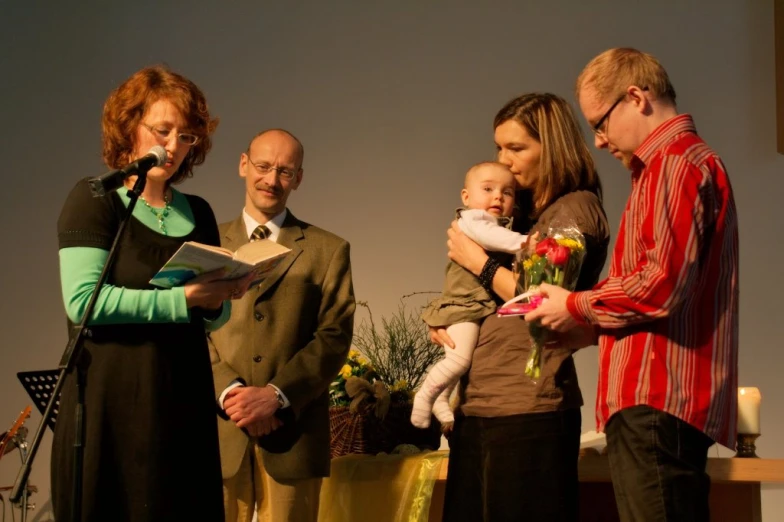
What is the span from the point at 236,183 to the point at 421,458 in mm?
2152

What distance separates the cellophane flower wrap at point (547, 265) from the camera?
2.15 m

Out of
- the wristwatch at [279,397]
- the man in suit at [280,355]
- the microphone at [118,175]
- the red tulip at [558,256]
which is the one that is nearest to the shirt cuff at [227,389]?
the man in suit at [280,355]

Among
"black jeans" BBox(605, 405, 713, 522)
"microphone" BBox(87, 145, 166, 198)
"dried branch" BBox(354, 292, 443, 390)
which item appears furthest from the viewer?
"dried branch" BBox(354, 292, 443, 390)

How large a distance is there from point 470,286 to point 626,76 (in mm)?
731

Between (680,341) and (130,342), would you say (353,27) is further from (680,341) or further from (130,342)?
(680,341)

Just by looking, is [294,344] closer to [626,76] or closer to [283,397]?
[283,397]

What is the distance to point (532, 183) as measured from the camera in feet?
8.57

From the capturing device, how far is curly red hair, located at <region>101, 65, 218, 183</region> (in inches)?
94.3

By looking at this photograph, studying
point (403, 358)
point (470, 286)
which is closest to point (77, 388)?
point (470, 286)

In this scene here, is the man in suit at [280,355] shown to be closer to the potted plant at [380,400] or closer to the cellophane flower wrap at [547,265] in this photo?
the potted plant at [380,400]

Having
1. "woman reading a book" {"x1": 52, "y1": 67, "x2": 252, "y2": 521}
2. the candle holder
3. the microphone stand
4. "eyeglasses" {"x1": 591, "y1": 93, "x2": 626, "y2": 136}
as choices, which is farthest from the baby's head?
the candle holder

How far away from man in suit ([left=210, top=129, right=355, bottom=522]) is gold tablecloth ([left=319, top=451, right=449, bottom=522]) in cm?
29

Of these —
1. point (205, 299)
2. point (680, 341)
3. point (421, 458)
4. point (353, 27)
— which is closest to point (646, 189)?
point (680, 341)

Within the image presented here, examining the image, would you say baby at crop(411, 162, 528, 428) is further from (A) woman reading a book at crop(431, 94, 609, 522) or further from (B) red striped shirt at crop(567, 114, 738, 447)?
(B) red striped shirt at crop(567, 114, 738, 447)
